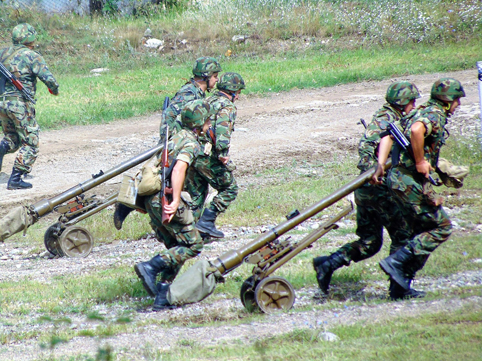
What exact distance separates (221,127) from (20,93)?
4432 mm

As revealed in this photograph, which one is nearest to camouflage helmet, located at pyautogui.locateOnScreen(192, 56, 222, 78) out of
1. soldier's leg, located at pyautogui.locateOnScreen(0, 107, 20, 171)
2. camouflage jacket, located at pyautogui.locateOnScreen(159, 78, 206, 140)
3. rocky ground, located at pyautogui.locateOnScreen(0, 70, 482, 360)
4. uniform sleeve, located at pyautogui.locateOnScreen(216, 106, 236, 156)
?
camouflage jacket, located at pyautogui.locateOnScreen(159, 78, 206, 140)

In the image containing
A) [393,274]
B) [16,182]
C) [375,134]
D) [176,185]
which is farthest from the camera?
[16,182]

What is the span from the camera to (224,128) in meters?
7.28

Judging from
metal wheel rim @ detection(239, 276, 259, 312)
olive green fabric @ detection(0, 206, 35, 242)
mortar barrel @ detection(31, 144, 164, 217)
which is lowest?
metal wheel rim @ detection(239, 276, 259, 312)

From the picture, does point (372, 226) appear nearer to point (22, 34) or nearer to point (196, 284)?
point (196, 284)

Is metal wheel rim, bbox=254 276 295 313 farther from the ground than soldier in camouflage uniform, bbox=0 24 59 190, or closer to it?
closer to it

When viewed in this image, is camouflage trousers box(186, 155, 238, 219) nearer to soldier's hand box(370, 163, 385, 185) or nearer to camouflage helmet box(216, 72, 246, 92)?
camouflage helmet box(216, 72, 246, 92)

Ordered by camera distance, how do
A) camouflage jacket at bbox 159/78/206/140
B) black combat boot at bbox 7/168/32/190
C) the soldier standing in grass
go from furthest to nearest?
black combat boot at bbox 7/168/32/190, camouflage jacket at bbox 159/78/206/140, the soldier standing in grass

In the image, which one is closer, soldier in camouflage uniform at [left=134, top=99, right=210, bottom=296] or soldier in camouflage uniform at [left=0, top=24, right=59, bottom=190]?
soldier in camouflage uniform at [left=134, top=99, right=210, bottom=296]

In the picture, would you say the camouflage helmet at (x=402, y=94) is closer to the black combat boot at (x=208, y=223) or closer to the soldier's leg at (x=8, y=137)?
the black combat boot at (x=208, y=223)

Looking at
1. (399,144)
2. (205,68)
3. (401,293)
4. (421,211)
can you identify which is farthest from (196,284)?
(205,68)

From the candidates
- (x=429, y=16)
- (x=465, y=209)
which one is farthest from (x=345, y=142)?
(x=429, y=16)

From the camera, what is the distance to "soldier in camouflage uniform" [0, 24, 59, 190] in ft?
32.4

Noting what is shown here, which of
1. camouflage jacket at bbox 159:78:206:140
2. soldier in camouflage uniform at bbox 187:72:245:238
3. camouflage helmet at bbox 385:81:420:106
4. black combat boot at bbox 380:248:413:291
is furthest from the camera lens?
camouflage jacket at bbox 159:78:206:140
